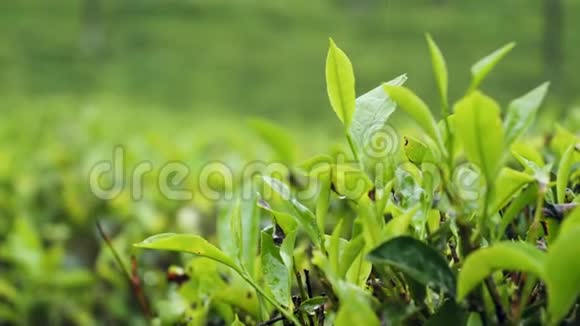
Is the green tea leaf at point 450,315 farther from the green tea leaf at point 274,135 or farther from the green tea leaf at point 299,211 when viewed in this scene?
the green tea leaf at point 274,135

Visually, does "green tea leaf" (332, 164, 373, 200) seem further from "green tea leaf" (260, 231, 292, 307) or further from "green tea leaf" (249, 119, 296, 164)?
"green tea leaf" (249, 119, 296, 164)

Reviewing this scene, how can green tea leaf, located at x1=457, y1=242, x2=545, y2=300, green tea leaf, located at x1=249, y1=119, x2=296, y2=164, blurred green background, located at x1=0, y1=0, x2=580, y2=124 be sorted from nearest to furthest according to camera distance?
green tea leaf, located at x1=457, y1=242, x2=545, y2=300 → green tea leaf, located at x1=249, y1=119, x2=296, y2=164 → blurred green background, located at x1=0, y1=0, x2=580, y2=124

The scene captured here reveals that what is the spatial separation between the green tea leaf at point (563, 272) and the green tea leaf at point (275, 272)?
0.23 meters

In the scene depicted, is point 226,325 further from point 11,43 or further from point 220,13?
point 220,13

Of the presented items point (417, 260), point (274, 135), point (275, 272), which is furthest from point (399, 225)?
point (274, 135)

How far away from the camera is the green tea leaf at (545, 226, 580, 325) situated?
0.44m

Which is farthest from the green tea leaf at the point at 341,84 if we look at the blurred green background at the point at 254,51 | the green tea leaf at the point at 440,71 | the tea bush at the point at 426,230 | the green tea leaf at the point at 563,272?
the blurred green background at the point at 254,51

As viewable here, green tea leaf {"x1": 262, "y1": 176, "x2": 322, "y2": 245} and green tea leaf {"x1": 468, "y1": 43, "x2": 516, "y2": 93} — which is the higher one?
green tea leaf {"x1": 468, "y1": 43, "x2": 516, "y2": 93}

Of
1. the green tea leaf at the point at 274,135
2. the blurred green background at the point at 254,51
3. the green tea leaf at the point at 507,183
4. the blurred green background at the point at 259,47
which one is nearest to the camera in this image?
the green tea leaf at the point at 507,183

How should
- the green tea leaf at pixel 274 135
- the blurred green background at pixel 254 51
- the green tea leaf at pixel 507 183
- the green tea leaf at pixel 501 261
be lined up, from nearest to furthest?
the green tea leaf at pixel 501 261 < the green tea leaf at pixel 507 183 < the green tea leaf at pixel 274 135 < the blurred green background at pixel 254 51

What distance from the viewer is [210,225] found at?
203cm

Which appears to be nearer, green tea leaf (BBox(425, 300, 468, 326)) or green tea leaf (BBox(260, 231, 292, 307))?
green tea leaf (BBox(425, 300, 468, 326))

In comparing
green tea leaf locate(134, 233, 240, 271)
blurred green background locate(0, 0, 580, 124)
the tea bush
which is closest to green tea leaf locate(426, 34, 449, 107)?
the tea bush

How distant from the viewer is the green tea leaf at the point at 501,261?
1.45ft
